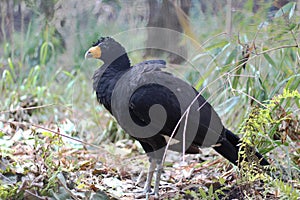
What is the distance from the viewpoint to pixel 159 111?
2.45 meters

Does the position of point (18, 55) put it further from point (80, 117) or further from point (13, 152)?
point (13, 152)

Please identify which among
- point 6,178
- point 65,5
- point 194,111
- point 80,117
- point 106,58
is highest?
point 65,5

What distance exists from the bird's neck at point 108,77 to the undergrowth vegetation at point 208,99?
20 centimetres

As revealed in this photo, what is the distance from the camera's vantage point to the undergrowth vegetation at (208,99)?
2080 millimetres

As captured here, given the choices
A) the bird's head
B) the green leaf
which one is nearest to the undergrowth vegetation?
the green leaf

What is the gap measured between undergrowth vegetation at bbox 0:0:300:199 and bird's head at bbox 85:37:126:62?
0.13 m

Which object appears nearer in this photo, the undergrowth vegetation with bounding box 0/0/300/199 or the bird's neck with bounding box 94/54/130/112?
the undergrowth vegetation with bounding box 0/0/300/199

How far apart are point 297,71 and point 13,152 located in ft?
5.37

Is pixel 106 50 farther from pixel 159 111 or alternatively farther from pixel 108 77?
pixel 159 111

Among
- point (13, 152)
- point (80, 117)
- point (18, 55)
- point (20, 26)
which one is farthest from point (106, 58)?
point (18, 55)

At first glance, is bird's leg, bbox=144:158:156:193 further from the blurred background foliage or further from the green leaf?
the green leaf

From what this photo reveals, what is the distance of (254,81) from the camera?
2912mm

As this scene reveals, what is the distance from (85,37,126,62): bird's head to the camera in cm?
269

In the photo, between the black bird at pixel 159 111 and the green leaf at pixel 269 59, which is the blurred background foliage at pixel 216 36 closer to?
the green leaf at pixel 269 59
